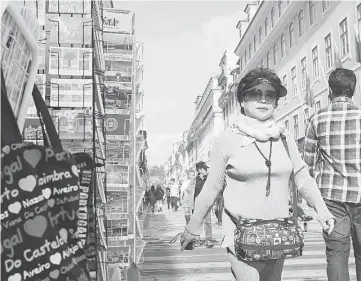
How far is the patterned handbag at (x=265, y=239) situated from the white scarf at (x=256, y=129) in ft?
1.59

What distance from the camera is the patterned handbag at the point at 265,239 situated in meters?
2.75

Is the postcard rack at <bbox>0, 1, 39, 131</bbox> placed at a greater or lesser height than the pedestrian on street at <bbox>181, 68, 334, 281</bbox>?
greater

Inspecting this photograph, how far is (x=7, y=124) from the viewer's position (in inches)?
58.2

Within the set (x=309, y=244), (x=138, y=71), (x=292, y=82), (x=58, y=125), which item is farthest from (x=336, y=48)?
(x=58, y=125)

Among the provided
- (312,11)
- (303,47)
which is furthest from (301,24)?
(312,11)

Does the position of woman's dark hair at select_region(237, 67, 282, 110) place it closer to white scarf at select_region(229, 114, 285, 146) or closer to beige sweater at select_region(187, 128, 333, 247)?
white scarf at select_region(229, 114, 285, 146)

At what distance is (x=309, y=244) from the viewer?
10.3 metres

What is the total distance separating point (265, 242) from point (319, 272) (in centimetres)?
427

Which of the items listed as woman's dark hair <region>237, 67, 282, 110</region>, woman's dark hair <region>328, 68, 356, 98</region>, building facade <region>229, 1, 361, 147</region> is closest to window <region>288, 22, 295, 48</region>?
building facade <region>229, 1, 361, 147</region>

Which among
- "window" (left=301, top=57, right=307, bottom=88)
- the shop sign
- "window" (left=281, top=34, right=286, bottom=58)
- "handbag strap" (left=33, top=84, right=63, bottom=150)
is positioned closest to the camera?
"handbag strap" (left=33, top=84, right=63, bottom=150)

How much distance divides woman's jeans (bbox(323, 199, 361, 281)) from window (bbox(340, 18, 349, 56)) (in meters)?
20.4

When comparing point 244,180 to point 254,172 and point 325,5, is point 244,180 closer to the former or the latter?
point 254,172

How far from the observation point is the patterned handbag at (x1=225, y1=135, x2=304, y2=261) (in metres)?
2.75

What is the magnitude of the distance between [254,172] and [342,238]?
124cm
